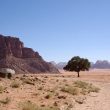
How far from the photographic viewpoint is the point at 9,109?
15570 millimetres

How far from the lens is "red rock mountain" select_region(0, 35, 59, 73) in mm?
143400

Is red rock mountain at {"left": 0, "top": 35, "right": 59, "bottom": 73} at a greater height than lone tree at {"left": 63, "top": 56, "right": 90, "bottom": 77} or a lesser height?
greater

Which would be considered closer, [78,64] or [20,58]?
[78,64]

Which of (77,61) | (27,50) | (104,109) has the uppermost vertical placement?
(27,50)

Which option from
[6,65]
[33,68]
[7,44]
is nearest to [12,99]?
[6,65]

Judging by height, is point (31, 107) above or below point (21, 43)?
below

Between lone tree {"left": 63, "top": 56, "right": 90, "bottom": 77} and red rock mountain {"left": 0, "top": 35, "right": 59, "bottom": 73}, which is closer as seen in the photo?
lone tree {"left": 63, "top": 56, "right": 90, "bottom": 77}

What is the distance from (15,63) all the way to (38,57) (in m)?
37.6

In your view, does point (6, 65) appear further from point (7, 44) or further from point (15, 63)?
point (7, 44)

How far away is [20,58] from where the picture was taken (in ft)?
550

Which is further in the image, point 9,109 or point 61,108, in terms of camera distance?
point 61,108

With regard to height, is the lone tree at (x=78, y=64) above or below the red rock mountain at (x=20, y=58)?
below

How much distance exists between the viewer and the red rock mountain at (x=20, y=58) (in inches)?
5646

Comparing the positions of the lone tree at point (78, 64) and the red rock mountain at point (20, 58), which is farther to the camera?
the red rock mountain at point (20, 58)
